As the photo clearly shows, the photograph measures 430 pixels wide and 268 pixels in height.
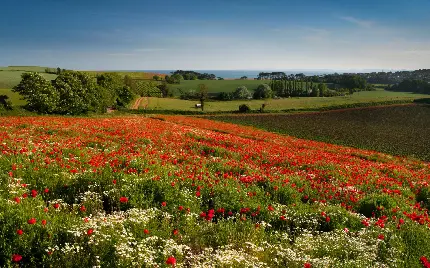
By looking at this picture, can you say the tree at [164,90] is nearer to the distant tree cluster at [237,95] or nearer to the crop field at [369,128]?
the distant tree cluster at [237,95]

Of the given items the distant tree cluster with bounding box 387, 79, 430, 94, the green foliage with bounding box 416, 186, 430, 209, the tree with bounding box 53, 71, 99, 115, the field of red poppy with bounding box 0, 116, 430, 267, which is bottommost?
the green foliage with bounding box 416, 186, 430, 209

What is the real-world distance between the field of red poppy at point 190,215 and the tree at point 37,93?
4596 centimetres

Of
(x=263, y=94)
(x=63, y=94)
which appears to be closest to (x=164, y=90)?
(x=263, y=94)

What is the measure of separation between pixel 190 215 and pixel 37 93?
5657 cm

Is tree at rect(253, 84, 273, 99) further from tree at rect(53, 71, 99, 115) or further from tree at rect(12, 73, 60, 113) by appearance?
tree at rect(12, 73, 60, 113)

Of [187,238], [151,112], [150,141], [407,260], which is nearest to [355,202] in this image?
[407,260]

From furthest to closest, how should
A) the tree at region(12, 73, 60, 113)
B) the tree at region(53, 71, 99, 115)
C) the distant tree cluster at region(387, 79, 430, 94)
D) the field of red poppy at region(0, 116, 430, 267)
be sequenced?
the distant tree cluster at region(387, 79, 430, 94) → the tree at region(53, 71, 99, 115) → the tree at region(12, 73, 60, 113) → the field of red poppy at region(0, 116, 430, 267)

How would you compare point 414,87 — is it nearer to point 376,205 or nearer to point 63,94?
point 63,94

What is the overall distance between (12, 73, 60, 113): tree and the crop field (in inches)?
1482

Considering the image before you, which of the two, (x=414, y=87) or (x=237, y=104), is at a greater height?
(x=414, y=87)

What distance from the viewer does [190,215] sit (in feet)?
27.0

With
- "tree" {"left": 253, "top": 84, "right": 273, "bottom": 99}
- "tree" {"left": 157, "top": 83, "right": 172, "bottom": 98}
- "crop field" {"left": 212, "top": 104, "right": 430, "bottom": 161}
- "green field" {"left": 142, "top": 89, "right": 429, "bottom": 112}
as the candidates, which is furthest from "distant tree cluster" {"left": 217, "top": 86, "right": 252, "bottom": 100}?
"crop field" {"left": 212, "top": 104, "right": 430, "bottom": 161}

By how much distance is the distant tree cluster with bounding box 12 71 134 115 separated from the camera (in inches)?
2163

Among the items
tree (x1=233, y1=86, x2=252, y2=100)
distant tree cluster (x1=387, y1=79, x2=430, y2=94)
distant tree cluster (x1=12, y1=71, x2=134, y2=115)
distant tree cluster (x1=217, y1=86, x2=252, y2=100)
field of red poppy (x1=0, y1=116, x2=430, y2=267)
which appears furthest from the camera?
distant tree cluster (x1=387, y1=79, x2=430, y2=94)
